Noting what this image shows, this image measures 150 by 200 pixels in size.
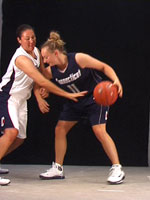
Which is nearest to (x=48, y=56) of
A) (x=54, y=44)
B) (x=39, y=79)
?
(x=54, y=44)

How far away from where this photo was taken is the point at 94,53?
216 inches

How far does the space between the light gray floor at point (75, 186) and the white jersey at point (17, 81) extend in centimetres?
78

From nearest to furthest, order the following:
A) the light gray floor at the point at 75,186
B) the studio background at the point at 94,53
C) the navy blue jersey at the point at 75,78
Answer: the light gray floor at the point at 75,186, the navy blue jersey at the point at 75,78, the studio background at the point at 94,53

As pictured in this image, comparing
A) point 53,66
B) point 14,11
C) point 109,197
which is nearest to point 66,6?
point 14,11

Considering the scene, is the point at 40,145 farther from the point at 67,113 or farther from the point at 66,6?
the point at 66,6

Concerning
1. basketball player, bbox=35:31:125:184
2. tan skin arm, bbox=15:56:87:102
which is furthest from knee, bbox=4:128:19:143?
tan skin arm, bbox=15:56:87:102

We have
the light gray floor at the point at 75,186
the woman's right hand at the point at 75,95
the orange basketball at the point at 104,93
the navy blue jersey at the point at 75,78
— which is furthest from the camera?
the navy blue jersey at the point at 75,78

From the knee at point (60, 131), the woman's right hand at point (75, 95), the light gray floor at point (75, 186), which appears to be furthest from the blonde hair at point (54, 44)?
the light gray floor at point (75, 186)

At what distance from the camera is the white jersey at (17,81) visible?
14.9 feet

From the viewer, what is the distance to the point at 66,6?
546 centimetres

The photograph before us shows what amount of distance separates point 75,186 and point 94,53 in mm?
1682

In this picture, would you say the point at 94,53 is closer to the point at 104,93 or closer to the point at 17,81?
the point at 17,81

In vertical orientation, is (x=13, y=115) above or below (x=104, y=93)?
below

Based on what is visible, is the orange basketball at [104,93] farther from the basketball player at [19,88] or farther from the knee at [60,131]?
the knee at [60,131]
